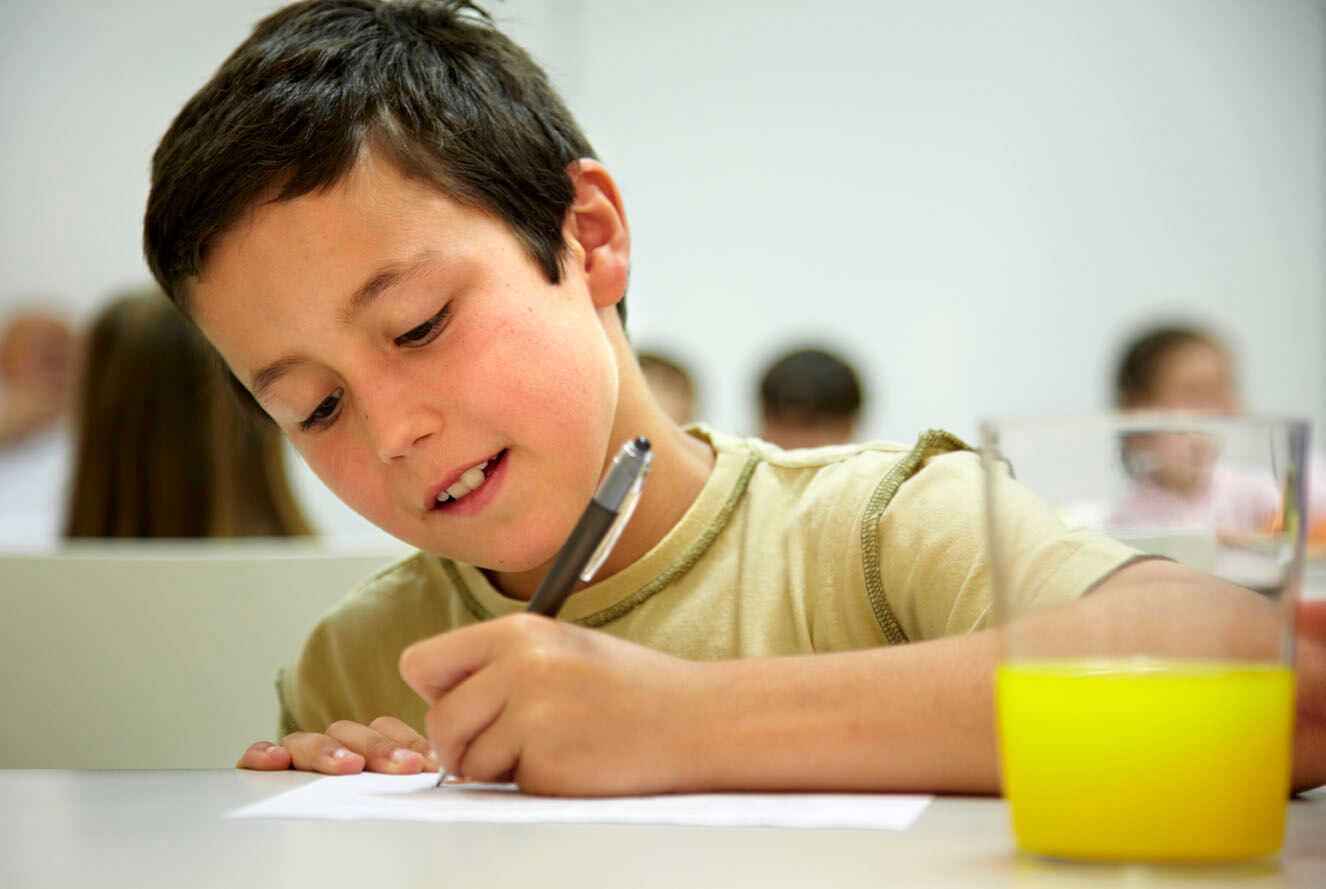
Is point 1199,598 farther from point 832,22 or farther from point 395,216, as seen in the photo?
point 832,22

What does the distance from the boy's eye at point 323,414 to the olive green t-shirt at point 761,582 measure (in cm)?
20

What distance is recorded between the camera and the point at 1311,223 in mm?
4277

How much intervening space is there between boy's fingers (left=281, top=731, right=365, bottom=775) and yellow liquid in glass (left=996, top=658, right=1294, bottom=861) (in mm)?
372

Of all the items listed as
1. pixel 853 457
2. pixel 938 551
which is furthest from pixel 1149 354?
pixel 938 551

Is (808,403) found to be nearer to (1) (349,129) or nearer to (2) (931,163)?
(2) (931,163)

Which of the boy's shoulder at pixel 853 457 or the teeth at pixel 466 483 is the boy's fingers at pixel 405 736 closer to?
the teeth at pixel 466 483

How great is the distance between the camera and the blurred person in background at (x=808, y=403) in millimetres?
3475

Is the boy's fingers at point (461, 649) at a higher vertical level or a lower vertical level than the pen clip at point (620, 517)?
lower

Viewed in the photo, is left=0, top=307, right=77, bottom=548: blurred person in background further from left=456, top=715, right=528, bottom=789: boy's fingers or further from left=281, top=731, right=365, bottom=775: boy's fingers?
left=456, top=715, right=528, bottom=789: boy's fingers

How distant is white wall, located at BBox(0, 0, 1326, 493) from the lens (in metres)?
4.24

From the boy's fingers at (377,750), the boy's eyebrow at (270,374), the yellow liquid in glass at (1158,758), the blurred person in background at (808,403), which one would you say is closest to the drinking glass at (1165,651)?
the yellow liquid in glass at (1158,758)

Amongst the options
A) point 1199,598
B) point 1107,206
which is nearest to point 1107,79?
point 1107,206

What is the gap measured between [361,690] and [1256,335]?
3.82 metres

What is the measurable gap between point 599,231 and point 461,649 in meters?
0.42
